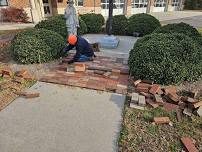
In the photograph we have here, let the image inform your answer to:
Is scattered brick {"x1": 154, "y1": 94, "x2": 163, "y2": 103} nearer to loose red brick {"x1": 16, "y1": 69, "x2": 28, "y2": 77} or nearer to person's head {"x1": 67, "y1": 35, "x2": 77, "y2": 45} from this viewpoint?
person's head {"x1": 67, "y1": 35, "x2": 77, "y2": 45}

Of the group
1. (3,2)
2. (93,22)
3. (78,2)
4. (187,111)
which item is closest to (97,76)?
(187,111)

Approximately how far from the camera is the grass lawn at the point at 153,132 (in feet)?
10.7

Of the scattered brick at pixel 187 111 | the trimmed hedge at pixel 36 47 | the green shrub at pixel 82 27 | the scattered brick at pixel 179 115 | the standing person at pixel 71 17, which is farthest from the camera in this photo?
the green shrub at pixel 82 27

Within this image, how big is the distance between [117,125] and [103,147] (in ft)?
2.01

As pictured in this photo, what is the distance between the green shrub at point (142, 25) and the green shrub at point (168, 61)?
17.9 ft

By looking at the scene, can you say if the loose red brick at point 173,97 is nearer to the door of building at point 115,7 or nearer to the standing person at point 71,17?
the standing person at point 71,17

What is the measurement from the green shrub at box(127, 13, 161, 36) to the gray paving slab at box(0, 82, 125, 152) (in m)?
6.92

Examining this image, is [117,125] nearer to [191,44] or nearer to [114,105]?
[114,105]

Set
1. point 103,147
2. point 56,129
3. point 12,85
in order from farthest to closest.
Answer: point 12,85 → point 56,129 → point 103,147

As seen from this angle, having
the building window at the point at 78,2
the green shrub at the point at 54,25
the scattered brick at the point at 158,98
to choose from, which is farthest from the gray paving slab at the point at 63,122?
the building window at the point at 78,2

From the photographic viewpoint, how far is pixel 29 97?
4.52 meters

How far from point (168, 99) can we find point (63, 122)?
2275mm

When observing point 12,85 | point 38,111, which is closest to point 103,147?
point 38,111

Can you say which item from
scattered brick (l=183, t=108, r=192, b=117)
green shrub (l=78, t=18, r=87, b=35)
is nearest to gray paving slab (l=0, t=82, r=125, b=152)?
scattered brick (l=183, t=108, r=192, b=117)
